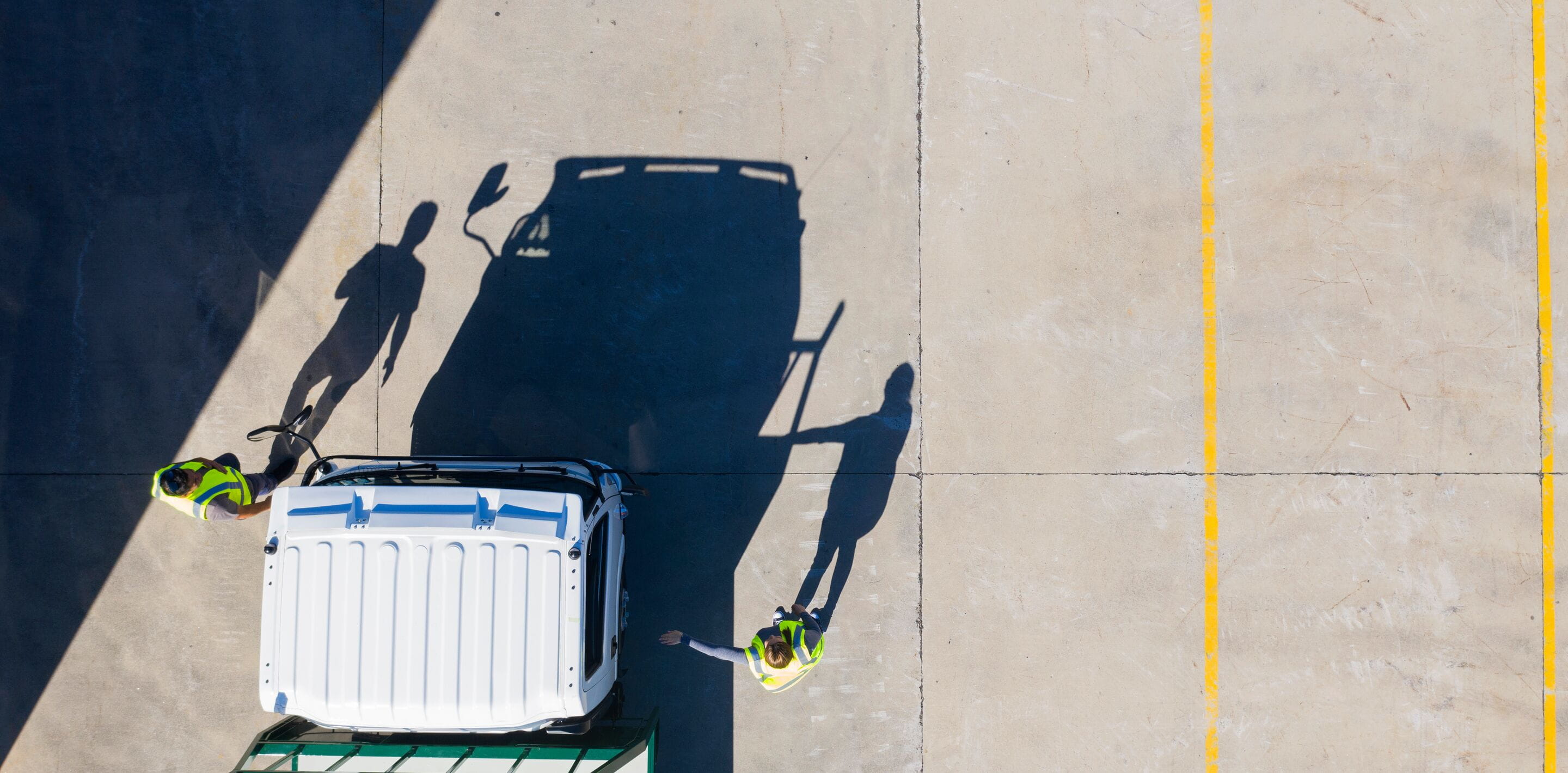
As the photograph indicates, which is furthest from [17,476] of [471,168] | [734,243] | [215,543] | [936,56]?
[936,56]

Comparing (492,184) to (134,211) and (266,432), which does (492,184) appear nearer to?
(266,432)

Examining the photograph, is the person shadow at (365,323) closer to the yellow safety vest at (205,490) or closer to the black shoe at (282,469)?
the black shoe at (282,469)

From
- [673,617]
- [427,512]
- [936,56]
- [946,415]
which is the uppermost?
[936,56]

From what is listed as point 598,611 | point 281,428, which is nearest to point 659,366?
point 598,611

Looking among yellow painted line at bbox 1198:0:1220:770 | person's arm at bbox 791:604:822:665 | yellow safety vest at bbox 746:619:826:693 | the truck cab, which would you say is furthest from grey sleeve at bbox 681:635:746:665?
yellow painted line at bbox 1198:0:1220:770

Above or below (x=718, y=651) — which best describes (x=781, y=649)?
above

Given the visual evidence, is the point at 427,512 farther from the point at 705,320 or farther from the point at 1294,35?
the point at 1294,35
